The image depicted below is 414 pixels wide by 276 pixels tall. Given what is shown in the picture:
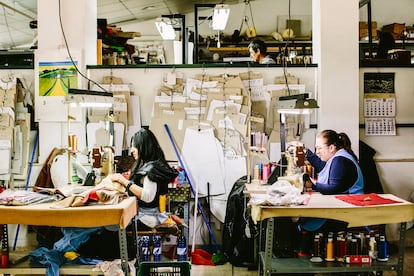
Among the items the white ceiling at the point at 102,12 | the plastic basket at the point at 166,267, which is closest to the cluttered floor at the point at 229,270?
the plastic basket at the point at 166,267

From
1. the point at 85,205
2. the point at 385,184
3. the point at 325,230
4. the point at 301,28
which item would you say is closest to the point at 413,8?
the point at 301,28

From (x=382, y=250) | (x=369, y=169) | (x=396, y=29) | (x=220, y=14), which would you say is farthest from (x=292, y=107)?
(x=396, y=29)

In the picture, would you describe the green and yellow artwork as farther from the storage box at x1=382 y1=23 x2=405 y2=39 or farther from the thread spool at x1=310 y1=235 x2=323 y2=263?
the storage box at x1=382 y1=23 x2=405 y2=39

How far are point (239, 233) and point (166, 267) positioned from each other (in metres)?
1.42

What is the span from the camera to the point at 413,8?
9648mm

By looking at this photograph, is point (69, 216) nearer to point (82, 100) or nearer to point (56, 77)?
point (82, 100)

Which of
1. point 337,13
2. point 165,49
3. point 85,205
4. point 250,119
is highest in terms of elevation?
→ point 165,49

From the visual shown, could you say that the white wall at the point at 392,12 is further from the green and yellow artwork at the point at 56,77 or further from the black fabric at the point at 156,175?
the black fabric at the point at 156,175

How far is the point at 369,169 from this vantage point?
5031 millimetres

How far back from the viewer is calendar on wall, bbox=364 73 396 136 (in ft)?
16.9

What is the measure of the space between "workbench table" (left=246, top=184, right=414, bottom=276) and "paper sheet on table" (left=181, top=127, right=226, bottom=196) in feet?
Result: 5.37

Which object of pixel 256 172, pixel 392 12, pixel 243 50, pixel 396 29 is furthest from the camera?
pixel 392 12

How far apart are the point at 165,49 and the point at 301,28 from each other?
2.86 metres

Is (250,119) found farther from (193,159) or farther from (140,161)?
(140,161)
